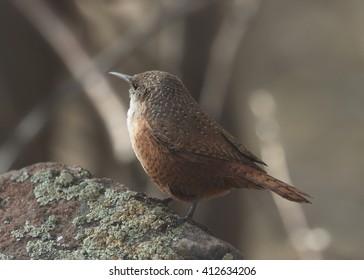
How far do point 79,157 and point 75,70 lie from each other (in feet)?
6.53

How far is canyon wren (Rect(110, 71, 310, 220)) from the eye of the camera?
3.20 m

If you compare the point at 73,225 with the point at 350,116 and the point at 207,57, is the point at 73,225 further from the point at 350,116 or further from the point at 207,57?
the point at 350,116

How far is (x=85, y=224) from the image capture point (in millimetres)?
3156

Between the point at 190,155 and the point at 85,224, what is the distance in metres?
0.54

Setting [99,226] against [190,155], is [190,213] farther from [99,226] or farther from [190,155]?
[99,226]

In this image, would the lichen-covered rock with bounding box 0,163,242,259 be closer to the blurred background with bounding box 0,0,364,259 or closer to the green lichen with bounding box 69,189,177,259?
the green lichen with bounding box 69,189,177,259

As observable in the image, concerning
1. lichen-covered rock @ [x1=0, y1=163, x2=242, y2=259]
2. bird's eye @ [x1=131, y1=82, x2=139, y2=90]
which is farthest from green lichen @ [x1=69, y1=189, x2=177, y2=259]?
bird's eye @ [x1=131, y1=82, x2=139, y2=90]

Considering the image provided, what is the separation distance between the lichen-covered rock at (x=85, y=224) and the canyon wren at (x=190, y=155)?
0.14 meters

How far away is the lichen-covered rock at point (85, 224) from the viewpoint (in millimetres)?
3002

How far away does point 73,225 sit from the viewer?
316 centimetres

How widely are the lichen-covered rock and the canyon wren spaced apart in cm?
14

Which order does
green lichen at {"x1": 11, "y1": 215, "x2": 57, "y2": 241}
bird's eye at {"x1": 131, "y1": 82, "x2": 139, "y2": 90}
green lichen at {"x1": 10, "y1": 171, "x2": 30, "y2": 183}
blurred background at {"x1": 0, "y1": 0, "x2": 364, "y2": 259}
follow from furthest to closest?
1. blurred background at {"x1": 0, "y1": 0, "x2": 364, "y2": 259}
2. bird's eye at {"x1": 131, "y1": 82, "x2": 139, "y2": 90}
3. green lichen at {"x1": 10, "y1": 171, "x2": 30, "y2": 183}
4. green lichen at {"x1": 11, "y1": 215, "x2": 57, "y2": 241}

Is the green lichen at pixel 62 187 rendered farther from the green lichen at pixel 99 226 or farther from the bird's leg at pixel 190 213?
the bird's leg at pixel 190 213

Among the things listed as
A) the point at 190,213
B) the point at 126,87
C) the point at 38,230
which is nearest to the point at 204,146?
the point at 190,213
